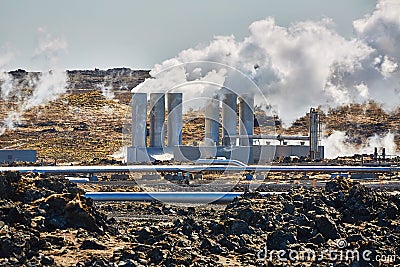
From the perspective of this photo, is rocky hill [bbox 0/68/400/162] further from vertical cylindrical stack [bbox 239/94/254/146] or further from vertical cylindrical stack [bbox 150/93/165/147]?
vertical cylindrical stack [bbox 239/94/254/146]

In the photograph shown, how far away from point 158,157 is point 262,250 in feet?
105

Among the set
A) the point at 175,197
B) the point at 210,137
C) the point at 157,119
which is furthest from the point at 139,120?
the point at 175,197

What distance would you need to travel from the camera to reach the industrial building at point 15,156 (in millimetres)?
47219

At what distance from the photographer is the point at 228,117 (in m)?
51.9

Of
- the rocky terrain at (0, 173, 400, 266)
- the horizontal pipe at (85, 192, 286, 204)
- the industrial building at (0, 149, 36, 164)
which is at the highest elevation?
the industrial building at (0, 149, 36, 164)

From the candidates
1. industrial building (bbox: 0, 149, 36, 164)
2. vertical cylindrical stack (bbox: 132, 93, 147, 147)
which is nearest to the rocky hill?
industrial building (bbox: 0, 149, 36, 164)

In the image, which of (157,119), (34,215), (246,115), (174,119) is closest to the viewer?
(34,215)

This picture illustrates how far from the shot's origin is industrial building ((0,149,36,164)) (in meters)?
47.2

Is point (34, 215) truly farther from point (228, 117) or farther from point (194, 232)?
point (228, 117)

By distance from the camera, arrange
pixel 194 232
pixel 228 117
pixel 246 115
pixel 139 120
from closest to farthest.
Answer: pixel 194 232 < pixel 139 120 < pixel 228 117 < pixel 246 115

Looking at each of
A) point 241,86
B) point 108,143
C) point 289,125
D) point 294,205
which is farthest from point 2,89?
point 294,205

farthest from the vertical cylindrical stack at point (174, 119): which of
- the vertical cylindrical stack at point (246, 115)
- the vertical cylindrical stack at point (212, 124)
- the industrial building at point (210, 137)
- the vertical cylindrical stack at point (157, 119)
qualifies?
the vertical cylindrical stack at point (246, 115)

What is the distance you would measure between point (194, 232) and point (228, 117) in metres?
36.1

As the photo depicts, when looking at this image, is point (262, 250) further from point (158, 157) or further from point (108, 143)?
point (108, 143)
